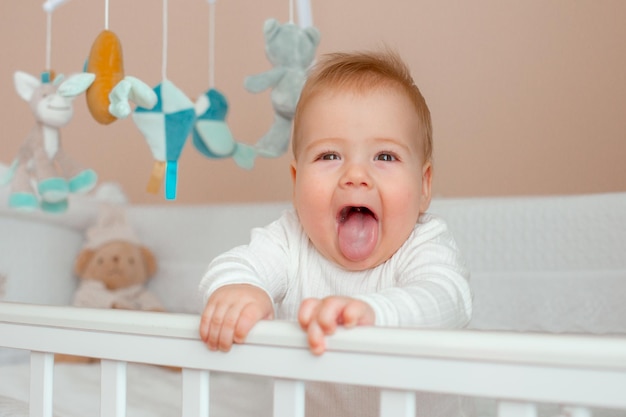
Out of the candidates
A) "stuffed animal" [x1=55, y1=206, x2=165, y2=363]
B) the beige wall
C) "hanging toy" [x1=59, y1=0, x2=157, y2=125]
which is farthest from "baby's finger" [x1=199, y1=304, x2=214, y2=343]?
the beige wall

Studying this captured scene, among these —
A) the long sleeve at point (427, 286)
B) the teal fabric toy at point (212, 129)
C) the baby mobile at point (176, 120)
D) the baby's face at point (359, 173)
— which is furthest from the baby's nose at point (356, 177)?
the teal fabric toy at point (212, 129)

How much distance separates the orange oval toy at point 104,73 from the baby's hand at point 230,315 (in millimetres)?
556

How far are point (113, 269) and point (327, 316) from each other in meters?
1.17

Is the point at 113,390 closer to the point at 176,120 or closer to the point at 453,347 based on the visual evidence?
the point at 453,347

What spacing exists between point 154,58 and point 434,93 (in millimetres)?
855

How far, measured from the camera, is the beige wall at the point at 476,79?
1710mm

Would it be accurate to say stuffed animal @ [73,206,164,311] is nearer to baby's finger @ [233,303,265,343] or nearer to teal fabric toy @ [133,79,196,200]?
teal fabric toy @ [133,79,196,200]

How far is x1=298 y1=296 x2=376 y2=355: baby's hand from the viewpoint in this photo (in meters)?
0.54

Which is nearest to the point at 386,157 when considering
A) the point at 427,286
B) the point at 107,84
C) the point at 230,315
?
the point at 427,286

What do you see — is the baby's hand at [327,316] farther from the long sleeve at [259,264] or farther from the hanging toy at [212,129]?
the hanging toy at [212,129]

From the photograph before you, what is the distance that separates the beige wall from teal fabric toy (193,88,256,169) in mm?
630

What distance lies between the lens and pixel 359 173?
79 cm

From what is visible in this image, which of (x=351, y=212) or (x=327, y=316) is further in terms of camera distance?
(x=351, y=212)

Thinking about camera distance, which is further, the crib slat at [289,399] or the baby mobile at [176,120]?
the baby mobile at [176,120]
